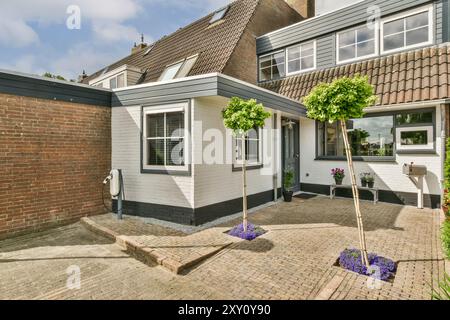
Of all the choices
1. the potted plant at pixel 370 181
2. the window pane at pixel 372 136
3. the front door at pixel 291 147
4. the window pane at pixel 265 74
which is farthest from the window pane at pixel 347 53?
the potted plant at pixel 370 181

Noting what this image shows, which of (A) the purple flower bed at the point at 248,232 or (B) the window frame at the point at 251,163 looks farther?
(B) the window frame at the point at 251,163

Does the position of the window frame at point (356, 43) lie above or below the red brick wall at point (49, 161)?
above

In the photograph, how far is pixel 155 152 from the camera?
680 cm

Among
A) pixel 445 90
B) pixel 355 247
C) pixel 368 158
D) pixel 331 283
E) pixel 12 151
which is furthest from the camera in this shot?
pixel 368 158

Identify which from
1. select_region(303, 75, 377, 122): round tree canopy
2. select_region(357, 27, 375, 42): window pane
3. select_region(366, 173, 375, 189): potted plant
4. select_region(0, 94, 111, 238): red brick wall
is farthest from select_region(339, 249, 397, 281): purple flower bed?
select_region(357, 27, 375, 42): window pane

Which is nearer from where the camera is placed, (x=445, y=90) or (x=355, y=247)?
(x=355, y=247)

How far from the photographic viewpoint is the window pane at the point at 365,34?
30.8 ft

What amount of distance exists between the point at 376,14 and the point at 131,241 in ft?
35.4

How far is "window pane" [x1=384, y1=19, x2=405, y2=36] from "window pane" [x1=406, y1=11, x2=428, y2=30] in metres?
0.15

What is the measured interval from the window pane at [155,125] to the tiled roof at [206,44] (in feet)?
12.6

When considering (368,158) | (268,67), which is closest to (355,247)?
(368,158)

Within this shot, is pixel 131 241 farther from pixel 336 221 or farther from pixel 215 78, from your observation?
pixel 336 221

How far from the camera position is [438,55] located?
7840 mm

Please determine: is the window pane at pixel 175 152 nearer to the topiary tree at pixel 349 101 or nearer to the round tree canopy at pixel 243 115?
the round tree canopy at pixel 243 115
